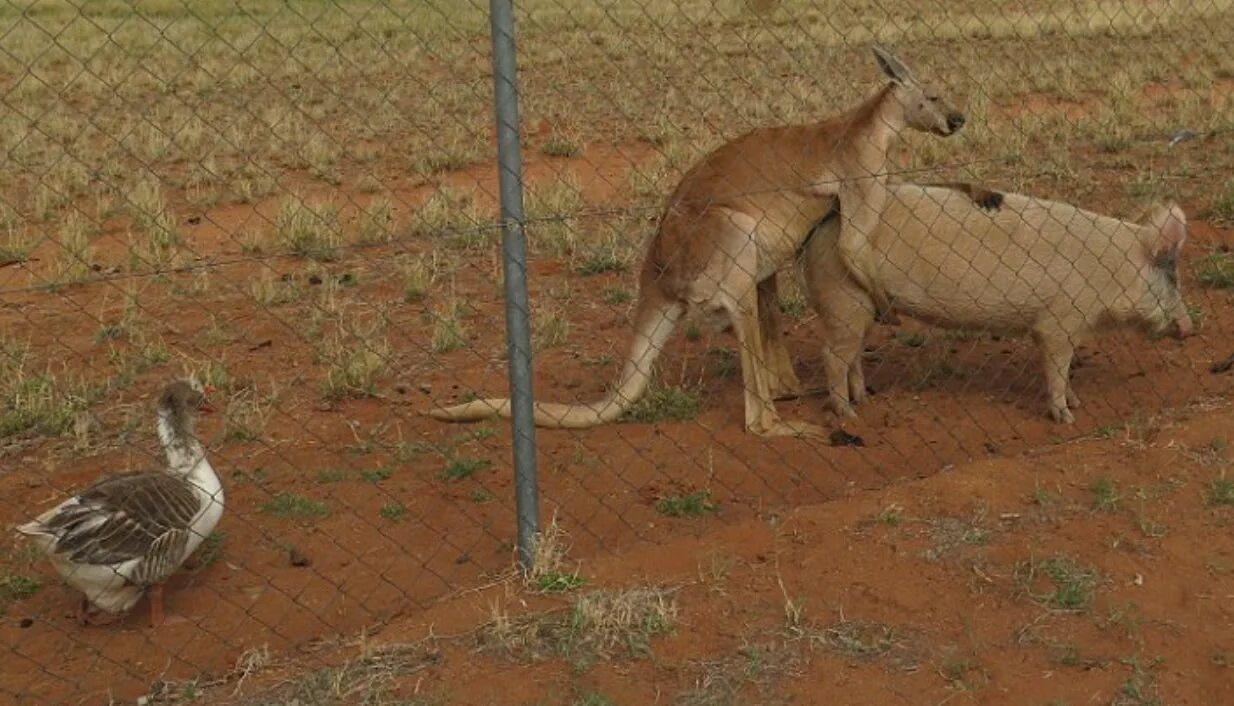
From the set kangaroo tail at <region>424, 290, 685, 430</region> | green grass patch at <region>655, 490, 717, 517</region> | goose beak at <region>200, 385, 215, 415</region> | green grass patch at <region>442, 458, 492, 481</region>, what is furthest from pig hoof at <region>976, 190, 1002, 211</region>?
goose beak at <region>200, 385, 215, 415</region>

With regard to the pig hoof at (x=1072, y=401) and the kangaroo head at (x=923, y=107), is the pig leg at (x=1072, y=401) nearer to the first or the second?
the pig hoof at (x=1072, y=401)

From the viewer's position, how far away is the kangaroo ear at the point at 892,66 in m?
6.57

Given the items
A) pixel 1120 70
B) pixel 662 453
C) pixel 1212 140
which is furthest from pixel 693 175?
pixel 1120 70

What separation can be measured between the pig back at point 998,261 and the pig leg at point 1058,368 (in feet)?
0.38

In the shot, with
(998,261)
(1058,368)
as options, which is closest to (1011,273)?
(998,261)

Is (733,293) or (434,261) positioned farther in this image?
(434,261)

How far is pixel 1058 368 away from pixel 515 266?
3064mm

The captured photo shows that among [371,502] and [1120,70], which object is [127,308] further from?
[1120,70]

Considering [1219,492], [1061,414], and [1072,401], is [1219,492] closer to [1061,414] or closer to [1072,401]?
[1061,414]

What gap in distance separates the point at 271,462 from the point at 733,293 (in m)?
2.13

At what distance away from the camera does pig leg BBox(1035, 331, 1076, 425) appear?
650 centimetres

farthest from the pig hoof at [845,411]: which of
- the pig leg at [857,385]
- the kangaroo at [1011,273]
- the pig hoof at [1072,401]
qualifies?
the pig hoof at [1072,401]

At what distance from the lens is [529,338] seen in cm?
473

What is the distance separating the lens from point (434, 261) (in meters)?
8.70
